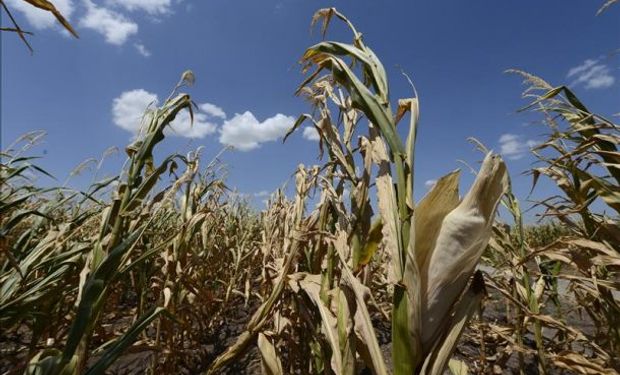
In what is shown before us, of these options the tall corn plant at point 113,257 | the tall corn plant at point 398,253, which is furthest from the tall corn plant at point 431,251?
the tall corn plant at point 113,257

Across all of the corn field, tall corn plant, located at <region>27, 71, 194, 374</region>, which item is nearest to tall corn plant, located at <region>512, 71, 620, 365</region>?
the corn field

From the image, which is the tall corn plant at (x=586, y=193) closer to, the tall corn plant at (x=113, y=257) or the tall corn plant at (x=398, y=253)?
the tall corn plant at (x=398, y=253)

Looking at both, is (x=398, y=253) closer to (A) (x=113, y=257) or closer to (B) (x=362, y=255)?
(B) (x=362, y=255)

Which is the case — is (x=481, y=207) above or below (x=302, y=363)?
above

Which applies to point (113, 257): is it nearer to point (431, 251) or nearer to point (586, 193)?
point (431, 251)

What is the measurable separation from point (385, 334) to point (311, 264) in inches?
69.0

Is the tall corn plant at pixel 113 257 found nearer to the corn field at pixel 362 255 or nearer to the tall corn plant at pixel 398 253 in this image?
the corn field at pixel 362 255

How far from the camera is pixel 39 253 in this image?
1.32 m

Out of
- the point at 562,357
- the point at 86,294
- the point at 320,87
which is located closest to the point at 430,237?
the point at 562,357

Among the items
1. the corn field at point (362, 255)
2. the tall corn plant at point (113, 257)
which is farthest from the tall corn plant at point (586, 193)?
the tall corn plant at point (113, 257)

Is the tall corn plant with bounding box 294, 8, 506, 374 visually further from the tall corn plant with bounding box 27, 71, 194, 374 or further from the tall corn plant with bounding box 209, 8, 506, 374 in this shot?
the tall corn plant with bounding box 27, 71, 194, 374

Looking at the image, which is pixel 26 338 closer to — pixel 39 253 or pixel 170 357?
pixel 170 357

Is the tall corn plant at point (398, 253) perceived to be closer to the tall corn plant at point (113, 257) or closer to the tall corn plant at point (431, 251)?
the tall corn plant at point (431, 251)

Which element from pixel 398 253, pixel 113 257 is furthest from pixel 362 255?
pixel 113 257
